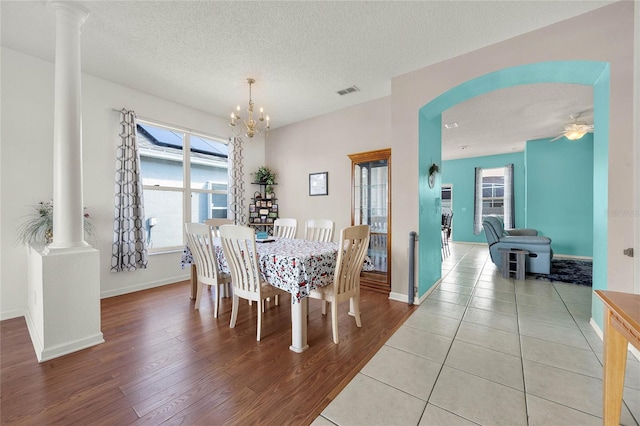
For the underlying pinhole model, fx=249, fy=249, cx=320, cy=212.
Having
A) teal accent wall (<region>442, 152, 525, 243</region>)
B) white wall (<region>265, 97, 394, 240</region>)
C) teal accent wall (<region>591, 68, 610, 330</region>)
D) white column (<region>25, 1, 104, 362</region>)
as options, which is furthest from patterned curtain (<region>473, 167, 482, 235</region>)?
white column (<region>25, 1, 104, 362</region>)

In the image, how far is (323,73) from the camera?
10.5 feet

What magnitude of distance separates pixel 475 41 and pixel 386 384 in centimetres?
328

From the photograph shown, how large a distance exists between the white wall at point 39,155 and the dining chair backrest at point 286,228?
210 cm

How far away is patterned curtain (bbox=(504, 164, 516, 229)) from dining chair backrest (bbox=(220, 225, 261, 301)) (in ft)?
26.4

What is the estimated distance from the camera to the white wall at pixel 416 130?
2062mm

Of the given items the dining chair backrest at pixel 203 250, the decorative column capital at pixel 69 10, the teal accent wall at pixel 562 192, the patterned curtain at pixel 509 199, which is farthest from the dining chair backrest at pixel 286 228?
the patterned curtain at pixel 509 199

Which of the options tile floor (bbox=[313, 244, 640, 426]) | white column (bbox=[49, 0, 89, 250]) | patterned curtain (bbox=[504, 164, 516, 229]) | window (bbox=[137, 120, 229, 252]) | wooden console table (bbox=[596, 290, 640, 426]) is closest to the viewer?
wooden console table (bbox=[596, 290, 640, 426])

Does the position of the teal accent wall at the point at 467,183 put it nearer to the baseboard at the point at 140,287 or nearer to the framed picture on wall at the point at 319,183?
the framed picture on wall at the point at 319,183

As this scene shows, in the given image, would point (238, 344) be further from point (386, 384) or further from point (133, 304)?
point (133, 304)

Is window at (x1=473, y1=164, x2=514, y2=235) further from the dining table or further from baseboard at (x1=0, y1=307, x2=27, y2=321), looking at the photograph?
baseboard at (x1=0, y1=307, x2=27, y2=321)

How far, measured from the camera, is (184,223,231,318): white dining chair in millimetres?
2689

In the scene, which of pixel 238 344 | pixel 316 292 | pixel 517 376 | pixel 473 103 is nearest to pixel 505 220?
pixel 473 103

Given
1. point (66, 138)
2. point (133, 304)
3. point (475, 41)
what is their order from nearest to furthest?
point (66, 138), point (475, 41), point (133, 304)

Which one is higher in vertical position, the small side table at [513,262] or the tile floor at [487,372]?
the small side table at [513,262]
